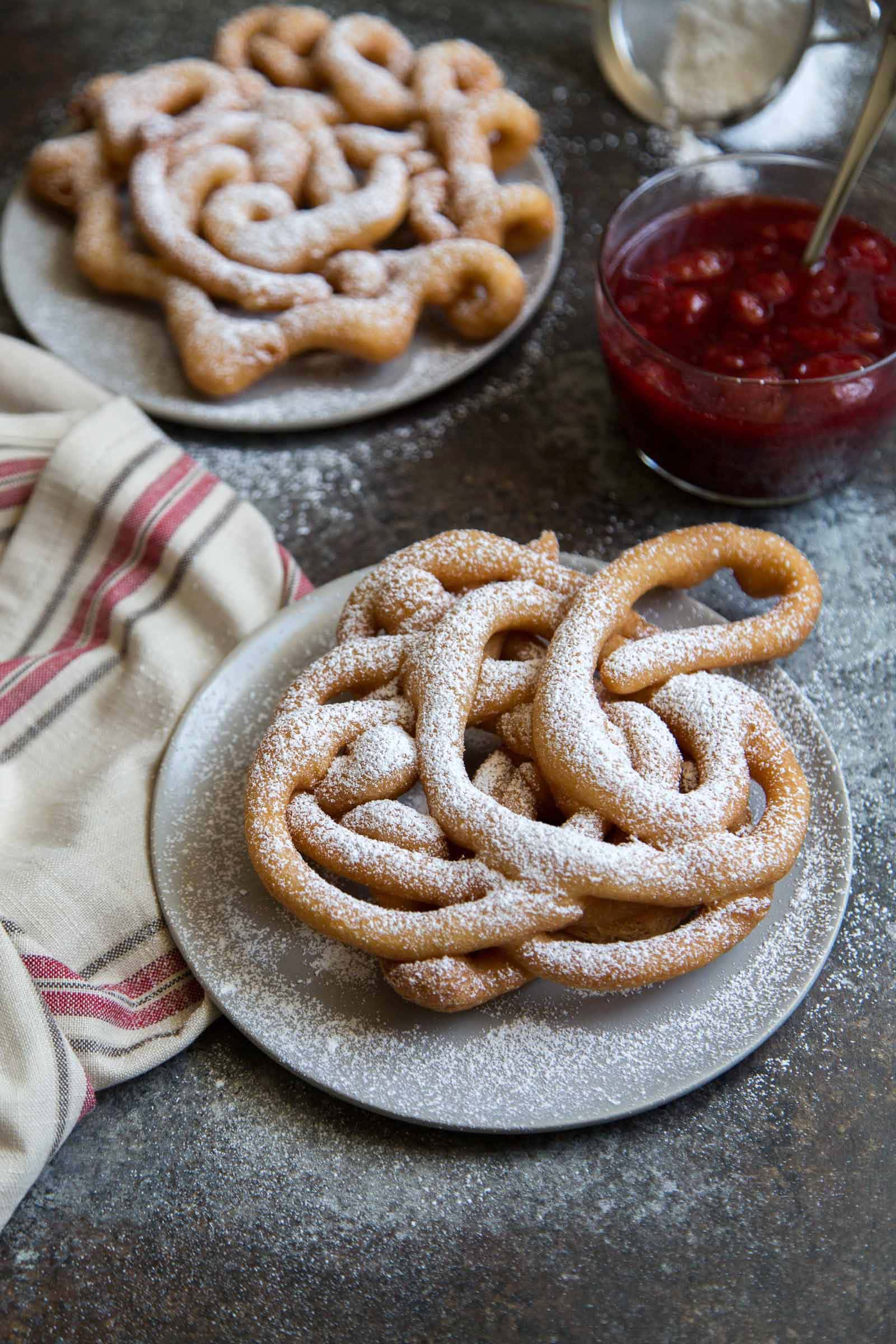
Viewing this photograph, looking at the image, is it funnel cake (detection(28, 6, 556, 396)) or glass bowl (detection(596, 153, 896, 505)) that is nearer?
glass bowl (detection(596, 153, 896, 505))

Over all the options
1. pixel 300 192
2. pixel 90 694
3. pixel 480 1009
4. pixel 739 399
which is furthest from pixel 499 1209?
pixel 300 192

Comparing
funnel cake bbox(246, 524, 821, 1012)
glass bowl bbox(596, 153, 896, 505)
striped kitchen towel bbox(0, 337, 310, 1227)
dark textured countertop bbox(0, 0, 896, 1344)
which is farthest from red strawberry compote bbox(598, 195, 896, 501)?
striped kitchen towel bbox(0, 337, 310, 1227)

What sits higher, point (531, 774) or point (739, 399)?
point (739, 399)

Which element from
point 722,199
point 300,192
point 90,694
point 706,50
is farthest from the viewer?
point 706,50

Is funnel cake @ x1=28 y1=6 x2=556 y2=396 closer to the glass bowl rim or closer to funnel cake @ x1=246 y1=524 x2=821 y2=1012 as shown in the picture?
the glass bowl rim

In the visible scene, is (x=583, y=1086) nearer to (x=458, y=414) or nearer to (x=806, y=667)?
(x=806, y=667)

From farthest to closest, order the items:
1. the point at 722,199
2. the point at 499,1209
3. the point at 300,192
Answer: the point at 300,192 → the point at 722,199 → the point at 499,1209

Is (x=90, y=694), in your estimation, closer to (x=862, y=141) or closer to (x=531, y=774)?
(x=531, y=774)
